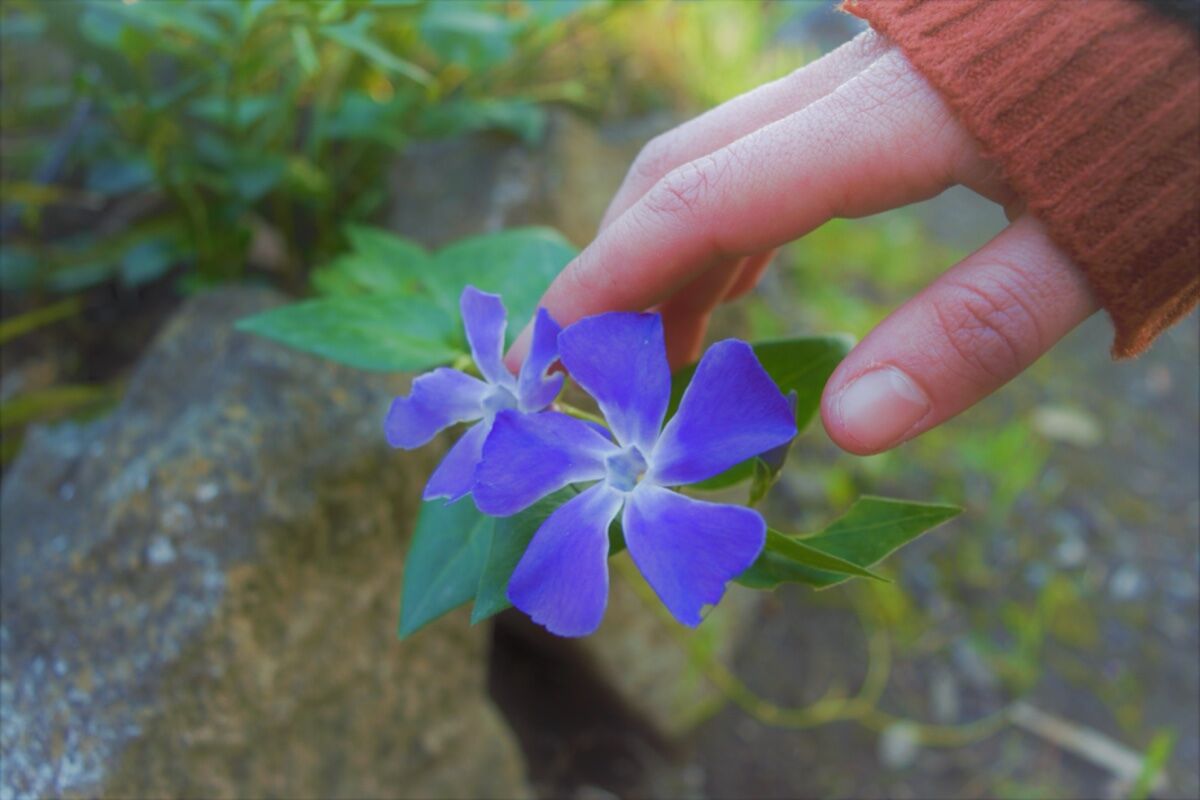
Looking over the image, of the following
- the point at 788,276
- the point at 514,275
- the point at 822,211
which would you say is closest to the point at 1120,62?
the point at 822,211

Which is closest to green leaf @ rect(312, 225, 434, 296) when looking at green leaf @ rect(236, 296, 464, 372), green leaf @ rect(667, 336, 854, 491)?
green leaf @ rect(236, 296, 464, 372)

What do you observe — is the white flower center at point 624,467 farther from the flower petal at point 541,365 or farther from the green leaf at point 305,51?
the green leaf at point 305,51

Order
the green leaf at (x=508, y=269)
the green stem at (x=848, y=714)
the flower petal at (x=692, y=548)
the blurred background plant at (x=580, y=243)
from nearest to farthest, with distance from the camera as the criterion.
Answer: the flower petal at (x=692, y=548) < the green leaf at (x=508, y=269) < the blurred background plant at (x=580, y=243) < the green stem at (x=848, y=714)

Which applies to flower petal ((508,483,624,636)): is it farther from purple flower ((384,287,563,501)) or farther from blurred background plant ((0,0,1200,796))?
blurred background plant ((0,0,1200,796))

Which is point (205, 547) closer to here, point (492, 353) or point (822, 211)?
point (492, 353)

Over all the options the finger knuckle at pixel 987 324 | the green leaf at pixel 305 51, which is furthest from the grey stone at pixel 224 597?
the finger knuckle at pixel 987 324

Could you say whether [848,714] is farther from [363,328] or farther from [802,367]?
[363,328]
